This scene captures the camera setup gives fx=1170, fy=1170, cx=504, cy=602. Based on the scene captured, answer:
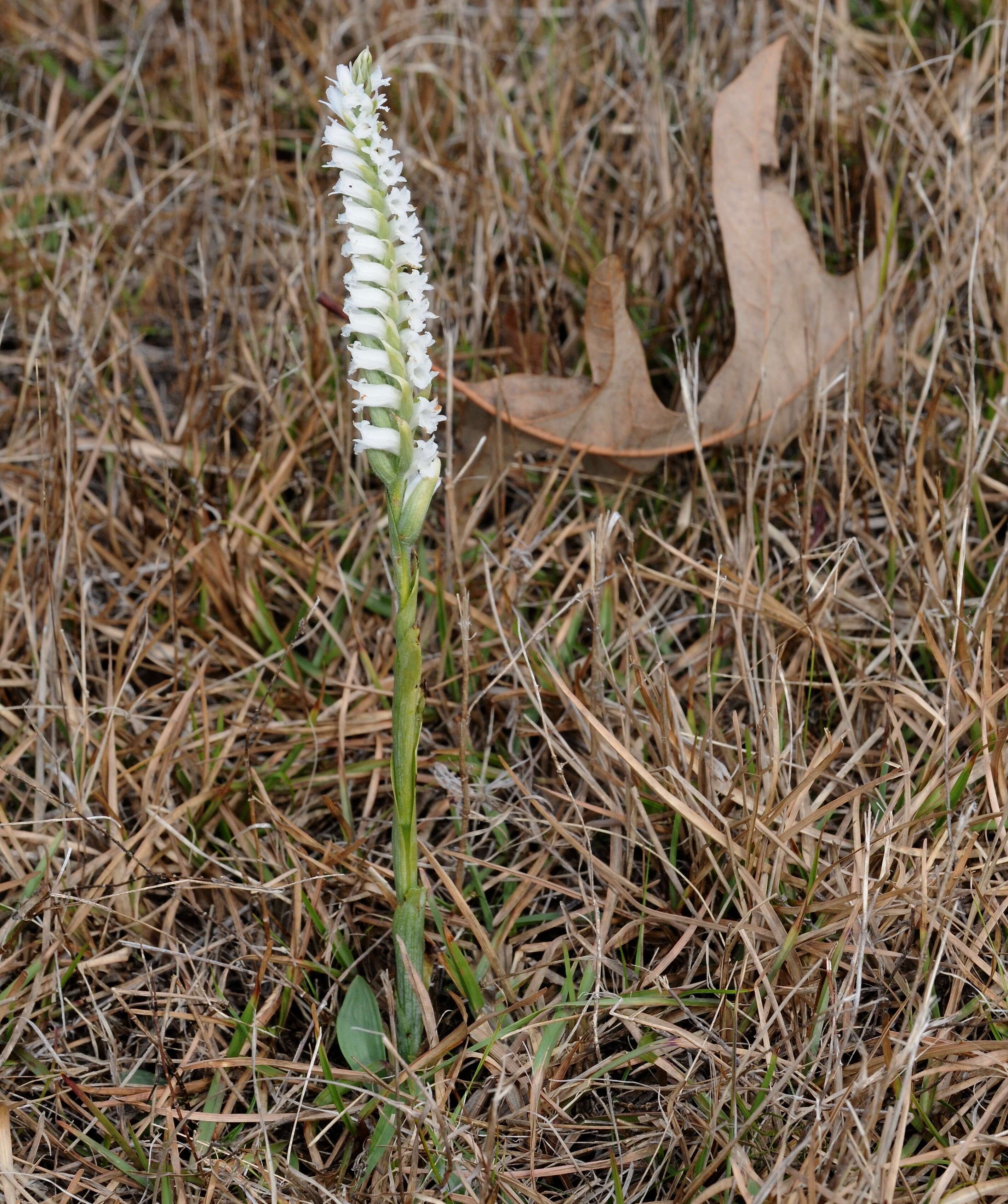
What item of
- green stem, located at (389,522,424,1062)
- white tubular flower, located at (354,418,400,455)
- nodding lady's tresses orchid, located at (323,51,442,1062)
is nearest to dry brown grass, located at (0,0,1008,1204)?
green stem, located at (389,522,424,1062)

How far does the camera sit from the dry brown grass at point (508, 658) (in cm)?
151

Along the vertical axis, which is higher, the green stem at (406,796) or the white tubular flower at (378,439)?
the white tubular flower at (378,439)

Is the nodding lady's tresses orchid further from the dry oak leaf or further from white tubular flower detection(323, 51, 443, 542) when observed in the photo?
the dry oak leaf

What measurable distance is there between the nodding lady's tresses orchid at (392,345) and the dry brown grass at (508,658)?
33 centimetres

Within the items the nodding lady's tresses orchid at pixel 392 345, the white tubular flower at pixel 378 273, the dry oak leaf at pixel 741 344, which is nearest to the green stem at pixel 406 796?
the nodding lady's tresses orchid at pixel 392 345

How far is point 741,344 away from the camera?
2.22 meters

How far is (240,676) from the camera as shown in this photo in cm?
206

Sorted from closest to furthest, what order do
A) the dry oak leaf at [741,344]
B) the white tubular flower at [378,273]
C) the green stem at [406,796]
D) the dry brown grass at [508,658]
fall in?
1. the white tubular flower at [378,273]
2. the green stem at [406,796]
3. the dry brown grass at [508,658]
4. the dry oak leaf at [741,344]

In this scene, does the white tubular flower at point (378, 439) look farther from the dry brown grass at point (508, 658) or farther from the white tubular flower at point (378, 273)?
the dry brown grass at point (508, 658)

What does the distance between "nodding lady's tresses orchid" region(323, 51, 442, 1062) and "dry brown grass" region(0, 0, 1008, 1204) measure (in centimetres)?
33

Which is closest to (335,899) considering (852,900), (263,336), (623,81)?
(852,900)

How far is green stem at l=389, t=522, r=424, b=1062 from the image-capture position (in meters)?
1.37

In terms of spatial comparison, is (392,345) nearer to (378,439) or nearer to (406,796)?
(378,439)

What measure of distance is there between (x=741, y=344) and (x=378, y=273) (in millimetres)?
1122
